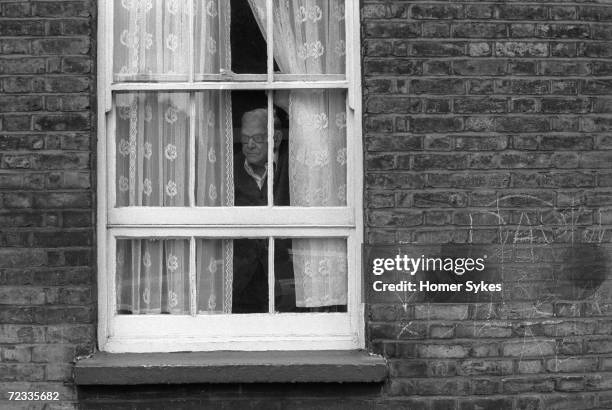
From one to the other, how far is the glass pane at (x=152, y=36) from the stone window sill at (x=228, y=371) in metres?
1.49

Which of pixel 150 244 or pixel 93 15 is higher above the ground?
pixel 93 15

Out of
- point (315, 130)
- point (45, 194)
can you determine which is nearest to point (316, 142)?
point (315, 130)

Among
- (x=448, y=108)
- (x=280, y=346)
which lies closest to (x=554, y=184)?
(x=448, y=108)

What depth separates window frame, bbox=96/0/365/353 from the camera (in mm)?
4004

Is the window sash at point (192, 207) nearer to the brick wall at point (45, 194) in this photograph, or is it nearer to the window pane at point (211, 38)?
the brick wall at point (45, 194)

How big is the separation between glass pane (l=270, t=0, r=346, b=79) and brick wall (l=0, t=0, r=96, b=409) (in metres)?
0.98

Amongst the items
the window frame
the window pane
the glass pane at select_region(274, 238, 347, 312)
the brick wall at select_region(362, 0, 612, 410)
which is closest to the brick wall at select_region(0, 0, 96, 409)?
the window frame

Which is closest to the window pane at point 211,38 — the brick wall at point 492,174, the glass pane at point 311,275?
the brick wall at point 492,174

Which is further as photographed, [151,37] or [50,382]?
[151,37]

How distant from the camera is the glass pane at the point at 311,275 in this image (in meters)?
4.09

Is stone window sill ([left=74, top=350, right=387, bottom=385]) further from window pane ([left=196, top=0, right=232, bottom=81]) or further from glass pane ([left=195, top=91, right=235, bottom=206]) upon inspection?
window pane ([left=196, top=0, right=232, bottom=81])

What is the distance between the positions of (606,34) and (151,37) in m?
2.37

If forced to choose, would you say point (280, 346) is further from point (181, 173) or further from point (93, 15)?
point (93, 15)

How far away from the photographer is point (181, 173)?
409 centimetres
